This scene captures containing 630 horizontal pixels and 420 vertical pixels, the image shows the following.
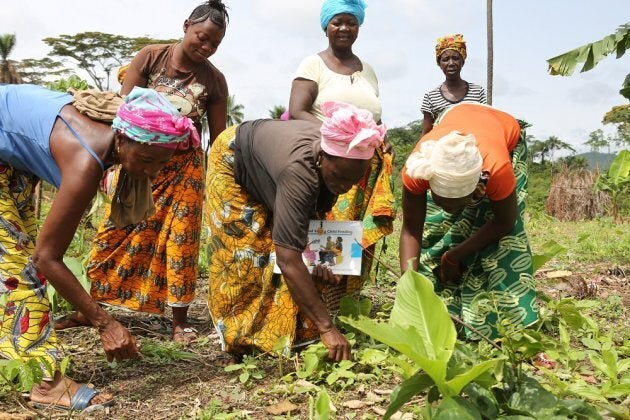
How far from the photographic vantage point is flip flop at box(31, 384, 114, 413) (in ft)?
8.54

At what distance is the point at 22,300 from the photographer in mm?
2646

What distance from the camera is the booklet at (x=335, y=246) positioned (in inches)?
120

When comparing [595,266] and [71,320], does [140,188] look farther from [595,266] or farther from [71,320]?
[595,266]

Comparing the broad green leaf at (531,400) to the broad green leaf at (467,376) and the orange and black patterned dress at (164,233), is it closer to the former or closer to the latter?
the broad green leaf at (467,376)

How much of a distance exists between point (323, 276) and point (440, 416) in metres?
1.34

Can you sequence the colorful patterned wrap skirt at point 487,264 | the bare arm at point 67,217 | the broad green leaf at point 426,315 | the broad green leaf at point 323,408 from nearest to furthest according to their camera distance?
the broad green leaf at point 426,315, the broad green leaf at point 323,408, the bare arm at point 67,217, the colorful patterned wrap skirt at point 487,264

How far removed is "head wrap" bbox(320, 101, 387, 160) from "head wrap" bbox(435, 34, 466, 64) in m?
2.33

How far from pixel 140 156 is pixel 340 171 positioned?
77cm

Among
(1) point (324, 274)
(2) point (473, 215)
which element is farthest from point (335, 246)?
(2) point (473, 215)

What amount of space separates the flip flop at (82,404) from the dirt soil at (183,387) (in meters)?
0.02

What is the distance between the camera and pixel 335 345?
2.72 meters

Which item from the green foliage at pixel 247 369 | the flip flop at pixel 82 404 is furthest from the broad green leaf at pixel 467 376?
the flip flop at pixel 82 404

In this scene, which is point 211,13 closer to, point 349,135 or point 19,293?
point 349,135

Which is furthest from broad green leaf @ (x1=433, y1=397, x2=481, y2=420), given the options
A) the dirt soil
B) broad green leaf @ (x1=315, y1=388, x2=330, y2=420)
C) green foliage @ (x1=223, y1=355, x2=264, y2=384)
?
green foliage @ (x1=223, y1=355, x2=264, y2=384)
